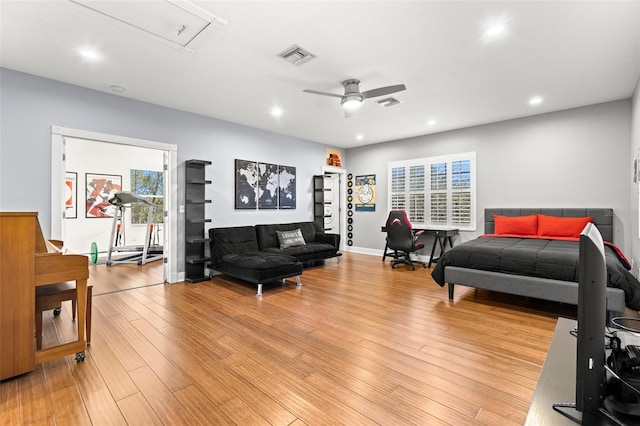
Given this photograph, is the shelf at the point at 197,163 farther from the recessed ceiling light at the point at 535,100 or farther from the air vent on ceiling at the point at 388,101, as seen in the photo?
the recessed ceiling light at the point at 535,100

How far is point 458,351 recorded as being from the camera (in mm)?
2463

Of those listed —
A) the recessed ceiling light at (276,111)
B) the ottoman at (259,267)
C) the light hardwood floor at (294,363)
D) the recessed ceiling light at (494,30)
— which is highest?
the recessed ceiling light at (494,30)

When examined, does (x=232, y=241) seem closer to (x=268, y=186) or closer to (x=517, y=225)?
(x=268, y=186)

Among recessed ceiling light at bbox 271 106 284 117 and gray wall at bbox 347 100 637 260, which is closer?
gray wall at bbox 347 100 637 260

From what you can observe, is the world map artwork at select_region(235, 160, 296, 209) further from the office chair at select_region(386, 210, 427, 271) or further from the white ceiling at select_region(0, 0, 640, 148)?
the office chair at select_region(386, 210, 427, 271)

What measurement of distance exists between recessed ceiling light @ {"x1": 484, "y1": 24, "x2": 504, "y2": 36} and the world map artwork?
427 cm

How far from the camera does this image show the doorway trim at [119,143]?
3684 mm

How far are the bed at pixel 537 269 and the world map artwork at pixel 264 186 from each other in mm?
3550

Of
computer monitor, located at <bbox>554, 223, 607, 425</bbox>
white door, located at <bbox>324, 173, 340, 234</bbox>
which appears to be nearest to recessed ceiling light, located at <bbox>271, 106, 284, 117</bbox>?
white door, located at <bbox>324, 173, 340, 234</bbox>

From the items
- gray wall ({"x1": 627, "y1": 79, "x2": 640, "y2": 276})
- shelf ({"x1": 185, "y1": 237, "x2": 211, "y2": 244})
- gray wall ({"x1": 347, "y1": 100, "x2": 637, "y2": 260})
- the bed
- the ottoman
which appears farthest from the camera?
shelf ({"x1": 185, "y1": 237, "x2": 211, "y2": 244})

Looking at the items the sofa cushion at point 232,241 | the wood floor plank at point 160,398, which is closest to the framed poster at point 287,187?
the sofa cushion at point 232,241

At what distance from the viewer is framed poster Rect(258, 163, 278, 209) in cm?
600

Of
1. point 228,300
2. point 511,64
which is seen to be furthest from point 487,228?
point 228,300

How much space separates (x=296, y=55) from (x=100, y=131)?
291 cm
